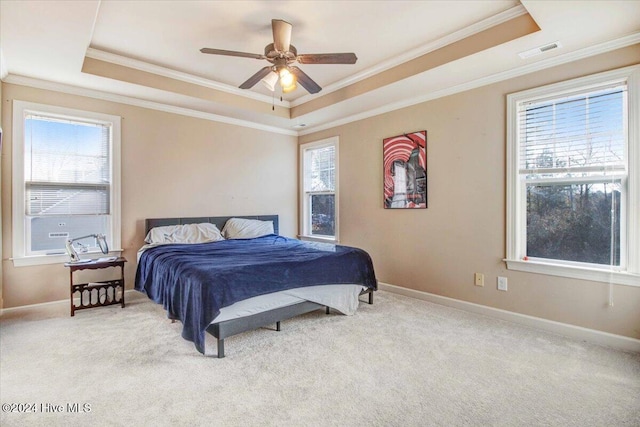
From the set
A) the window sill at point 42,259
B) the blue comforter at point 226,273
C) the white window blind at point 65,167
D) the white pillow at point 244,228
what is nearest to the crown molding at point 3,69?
the white window blind at point 65,167

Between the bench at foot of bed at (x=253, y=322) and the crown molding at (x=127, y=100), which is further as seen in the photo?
the crown molding at (x=127, y=100)

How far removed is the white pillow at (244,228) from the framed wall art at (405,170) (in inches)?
71.9

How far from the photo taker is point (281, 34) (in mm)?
2484

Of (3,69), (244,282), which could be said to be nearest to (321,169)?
(244,282)

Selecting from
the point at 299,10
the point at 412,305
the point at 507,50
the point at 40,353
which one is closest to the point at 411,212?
the point at 412,305

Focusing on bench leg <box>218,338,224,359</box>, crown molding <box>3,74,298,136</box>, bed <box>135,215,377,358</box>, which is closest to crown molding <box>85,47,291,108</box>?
crown molding <box>3,74,298,136</box>

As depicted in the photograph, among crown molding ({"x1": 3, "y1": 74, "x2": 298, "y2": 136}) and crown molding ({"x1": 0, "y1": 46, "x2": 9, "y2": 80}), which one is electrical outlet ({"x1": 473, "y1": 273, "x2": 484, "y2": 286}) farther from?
crown molding ({"x1": 0, "y1": 46, "x2": 9, "y2": 80})

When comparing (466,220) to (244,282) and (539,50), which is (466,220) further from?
(244,282)

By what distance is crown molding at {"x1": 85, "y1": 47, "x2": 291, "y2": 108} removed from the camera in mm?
3262

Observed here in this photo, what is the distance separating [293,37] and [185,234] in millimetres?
2672

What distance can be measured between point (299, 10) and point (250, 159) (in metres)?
2.82

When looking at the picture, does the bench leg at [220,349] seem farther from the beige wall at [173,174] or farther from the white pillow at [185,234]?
the beige wall at [173,174]

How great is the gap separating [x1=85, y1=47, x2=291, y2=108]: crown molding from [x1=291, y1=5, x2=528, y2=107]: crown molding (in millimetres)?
1069

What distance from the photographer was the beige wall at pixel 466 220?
274cm
